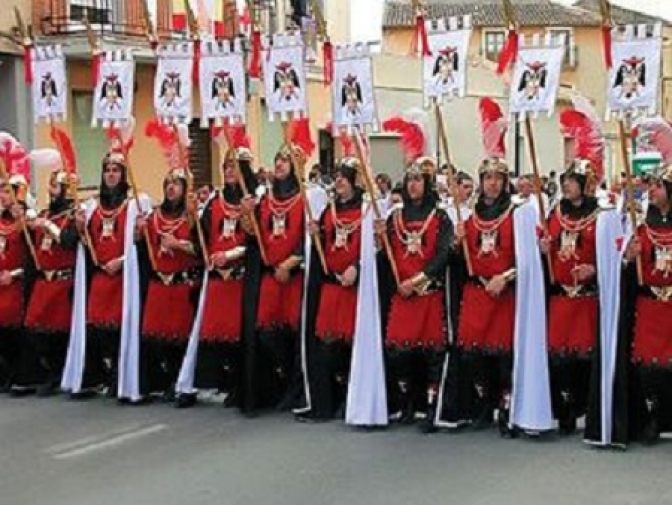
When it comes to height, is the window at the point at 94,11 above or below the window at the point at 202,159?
above

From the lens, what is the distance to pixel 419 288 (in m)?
8.88

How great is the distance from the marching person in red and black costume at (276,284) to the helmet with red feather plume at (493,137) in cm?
135

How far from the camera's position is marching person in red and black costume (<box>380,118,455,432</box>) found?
8867mm

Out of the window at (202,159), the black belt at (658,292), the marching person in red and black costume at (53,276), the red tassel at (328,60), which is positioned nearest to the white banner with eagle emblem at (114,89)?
the marching person in red and black costume at (53,276)

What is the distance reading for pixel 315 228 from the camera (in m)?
9.27

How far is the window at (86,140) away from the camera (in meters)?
20.4

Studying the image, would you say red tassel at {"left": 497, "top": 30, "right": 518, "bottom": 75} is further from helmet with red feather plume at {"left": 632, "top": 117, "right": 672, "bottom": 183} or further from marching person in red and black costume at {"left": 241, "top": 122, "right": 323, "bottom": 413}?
marching person in red and black costume at {"left": 241, "top": 122, "right": 323, "bottom": 413}

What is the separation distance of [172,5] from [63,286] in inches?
486

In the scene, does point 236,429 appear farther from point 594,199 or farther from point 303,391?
point 594,199

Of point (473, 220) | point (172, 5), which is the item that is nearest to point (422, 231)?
point (473, 220)

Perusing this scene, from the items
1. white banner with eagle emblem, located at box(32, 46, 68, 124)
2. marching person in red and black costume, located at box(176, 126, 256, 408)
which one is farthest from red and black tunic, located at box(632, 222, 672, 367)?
white banner with eagle emblem, located at box(32, 46, 68, 124)

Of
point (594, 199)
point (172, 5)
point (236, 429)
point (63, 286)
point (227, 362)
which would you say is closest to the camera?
point (594, 199)

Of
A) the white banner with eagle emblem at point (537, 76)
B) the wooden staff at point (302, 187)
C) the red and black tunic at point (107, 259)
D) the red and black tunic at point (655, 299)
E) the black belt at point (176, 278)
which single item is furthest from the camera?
the red and black tunic at point (107, 259)

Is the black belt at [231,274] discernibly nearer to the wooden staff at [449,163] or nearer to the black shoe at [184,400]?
the black shoe at [184,400]
